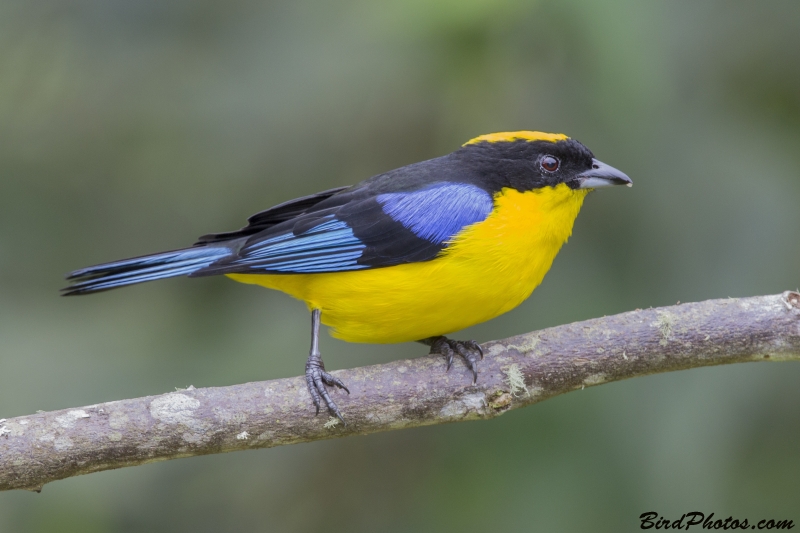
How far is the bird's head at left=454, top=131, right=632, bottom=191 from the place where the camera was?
4.13 meters

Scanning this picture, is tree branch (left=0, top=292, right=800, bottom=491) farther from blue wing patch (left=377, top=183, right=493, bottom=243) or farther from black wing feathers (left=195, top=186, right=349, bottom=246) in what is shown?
black wing feathers (left=195, top=186, right=349, bottom=246)

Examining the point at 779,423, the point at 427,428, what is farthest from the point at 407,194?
the point at 779,423

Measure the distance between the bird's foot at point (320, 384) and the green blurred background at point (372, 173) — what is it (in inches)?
37.4

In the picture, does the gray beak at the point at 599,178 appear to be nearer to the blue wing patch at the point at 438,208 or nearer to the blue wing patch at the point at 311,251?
the blue wing patch at the point at 438,208

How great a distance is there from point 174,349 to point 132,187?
4.59ft

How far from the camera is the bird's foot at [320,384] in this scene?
11.8ft

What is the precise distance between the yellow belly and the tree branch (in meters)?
0.22

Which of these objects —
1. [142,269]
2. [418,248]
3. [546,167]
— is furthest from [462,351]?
[142,269]

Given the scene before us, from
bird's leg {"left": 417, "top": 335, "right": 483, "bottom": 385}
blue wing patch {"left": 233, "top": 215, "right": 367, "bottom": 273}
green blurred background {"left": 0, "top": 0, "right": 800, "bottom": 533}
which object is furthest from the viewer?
green blurred background {"left": 0, "top": 0, "right": 800, "bottom": 533}

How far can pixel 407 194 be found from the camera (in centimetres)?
414

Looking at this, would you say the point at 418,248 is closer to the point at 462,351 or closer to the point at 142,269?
the point at 462,351

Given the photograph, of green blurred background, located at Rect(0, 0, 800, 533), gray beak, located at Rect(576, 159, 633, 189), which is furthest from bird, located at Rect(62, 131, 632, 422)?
green blurred background, located at Rect(0, 0, 800, 533)

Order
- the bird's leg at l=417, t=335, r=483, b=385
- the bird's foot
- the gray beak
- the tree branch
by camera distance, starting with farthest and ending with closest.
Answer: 1. the gray beak
2. the bird's leg at l=417, t=335, r=483, b=385
3. the bird's foot
4. the tree branch

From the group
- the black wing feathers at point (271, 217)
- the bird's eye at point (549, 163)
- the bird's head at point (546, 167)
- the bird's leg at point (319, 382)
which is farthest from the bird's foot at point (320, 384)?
the bird's eye at point (549, 163)
